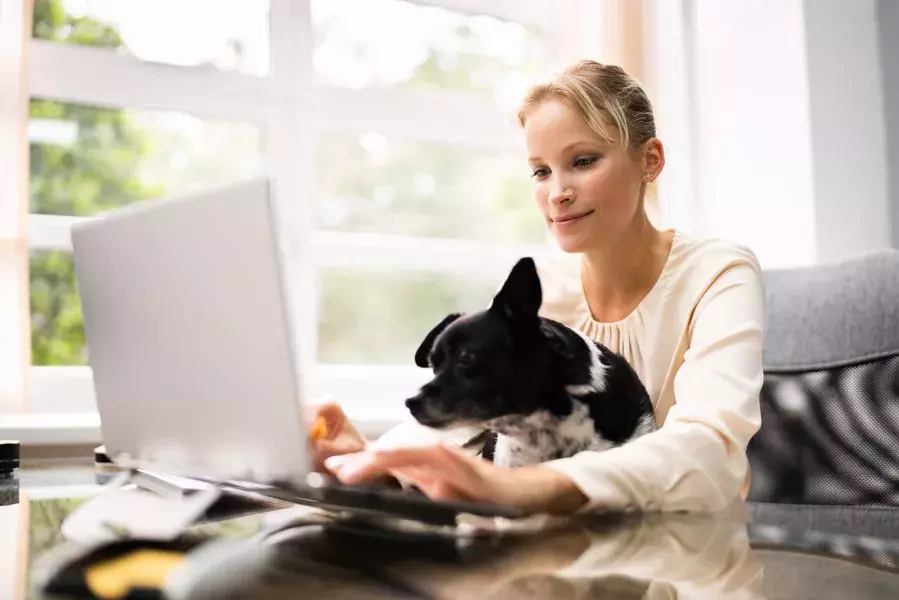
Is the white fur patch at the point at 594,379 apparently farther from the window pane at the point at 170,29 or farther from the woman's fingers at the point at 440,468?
the window pane at the point at 170,29

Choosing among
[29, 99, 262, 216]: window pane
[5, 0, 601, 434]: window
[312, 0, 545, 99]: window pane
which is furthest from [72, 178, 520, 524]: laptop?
[312, 0, 545, 99]: window pane

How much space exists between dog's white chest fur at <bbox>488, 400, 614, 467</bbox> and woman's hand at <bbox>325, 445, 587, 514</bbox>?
0.16 meters

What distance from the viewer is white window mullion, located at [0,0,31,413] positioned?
201 cm

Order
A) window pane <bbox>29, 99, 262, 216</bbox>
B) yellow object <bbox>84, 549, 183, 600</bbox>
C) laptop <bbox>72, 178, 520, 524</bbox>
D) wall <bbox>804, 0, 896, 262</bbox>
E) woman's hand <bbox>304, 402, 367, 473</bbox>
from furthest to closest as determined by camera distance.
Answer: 1. wall <bbox>804, 0, 896, 262</bbox>
2. window pane <bbox>29, 99, 262, 216</bbox>
3. woman's hand <bbox>304, 402, 367, 473</bbox>
4. laptop <bbox>72, 178, 520, 524</bbox>
5. yellow object <bbox>84, 549, 183, 600</bbox>

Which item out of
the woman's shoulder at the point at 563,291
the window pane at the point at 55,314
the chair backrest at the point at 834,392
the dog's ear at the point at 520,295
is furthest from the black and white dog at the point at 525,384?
the window pane at the point at 55,314

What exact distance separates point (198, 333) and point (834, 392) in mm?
1201

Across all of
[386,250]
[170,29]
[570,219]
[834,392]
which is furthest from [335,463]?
[170,29]

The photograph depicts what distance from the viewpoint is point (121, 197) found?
8.59 feet

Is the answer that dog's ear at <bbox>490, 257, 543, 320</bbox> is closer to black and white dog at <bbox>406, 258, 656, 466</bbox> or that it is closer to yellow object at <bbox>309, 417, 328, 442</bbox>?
black and white dog at <bbox>406, 258, 656, 466</bbox>

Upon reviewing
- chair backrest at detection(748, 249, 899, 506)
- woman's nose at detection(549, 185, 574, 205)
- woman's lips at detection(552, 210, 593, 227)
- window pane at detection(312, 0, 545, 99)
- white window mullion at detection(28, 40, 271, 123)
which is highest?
window pane at detection(312, 0, 545, 99)

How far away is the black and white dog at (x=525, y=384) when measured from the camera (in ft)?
2.61

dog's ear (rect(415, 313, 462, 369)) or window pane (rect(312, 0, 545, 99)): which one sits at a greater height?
window pane (rect(312, 0, 545, 99))

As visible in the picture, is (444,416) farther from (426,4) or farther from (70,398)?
(426,4)

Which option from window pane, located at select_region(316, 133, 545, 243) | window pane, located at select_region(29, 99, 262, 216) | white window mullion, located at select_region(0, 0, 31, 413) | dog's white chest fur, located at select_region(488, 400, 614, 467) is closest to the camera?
dog's white chest fur, located at select_region(488, 400, 614, 467)
